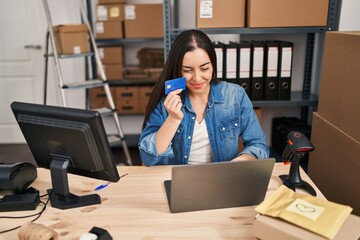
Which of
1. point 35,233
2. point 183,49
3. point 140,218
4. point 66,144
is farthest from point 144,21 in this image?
point 35,233

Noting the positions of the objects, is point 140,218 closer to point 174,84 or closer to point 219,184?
point 219,184

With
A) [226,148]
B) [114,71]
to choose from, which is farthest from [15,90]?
[226,148]

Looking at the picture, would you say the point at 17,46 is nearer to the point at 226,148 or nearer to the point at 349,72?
the point at 226,148

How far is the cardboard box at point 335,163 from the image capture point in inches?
52.6

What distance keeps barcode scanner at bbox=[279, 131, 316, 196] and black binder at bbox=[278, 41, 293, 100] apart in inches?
43.1

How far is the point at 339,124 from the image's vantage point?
1.45m

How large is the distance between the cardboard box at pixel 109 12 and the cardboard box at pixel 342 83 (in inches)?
79.9

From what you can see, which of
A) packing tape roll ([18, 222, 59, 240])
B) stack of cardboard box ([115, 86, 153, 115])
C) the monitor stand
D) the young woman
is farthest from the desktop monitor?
stack of cardboard box ([115, 86, 153, 115])

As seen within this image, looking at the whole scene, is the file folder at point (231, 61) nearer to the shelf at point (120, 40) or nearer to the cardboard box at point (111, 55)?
the shelf at point (120, 40)

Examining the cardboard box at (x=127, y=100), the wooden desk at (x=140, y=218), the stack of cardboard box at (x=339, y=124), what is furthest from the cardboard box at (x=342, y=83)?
the cardboard box at (x=127, y=100)

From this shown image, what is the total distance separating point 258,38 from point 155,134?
1.45 m

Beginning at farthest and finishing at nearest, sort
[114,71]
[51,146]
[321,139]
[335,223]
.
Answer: [114,71] < [321,139] < [51,146] < [335,223]

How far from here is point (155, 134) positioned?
4.39 ft

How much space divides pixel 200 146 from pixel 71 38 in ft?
6.01
